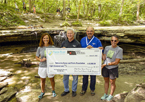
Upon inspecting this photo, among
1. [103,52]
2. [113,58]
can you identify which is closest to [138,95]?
[113,58]

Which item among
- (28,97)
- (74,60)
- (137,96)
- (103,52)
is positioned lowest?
(28,97)

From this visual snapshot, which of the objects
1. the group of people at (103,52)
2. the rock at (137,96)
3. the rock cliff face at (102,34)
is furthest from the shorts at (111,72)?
the rock cliff face at (102,34)

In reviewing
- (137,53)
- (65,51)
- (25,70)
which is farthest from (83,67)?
(137,53)

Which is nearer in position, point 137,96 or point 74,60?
point 137,96

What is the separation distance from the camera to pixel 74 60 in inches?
103

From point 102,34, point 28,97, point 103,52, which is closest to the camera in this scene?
point 103,52

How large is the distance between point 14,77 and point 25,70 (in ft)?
2.54

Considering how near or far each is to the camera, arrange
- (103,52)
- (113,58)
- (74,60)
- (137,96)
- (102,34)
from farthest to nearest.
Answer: (102,34)
(103,52)
(74,60)
(113,58)
(137,96)

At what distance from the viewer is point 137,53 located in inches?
308

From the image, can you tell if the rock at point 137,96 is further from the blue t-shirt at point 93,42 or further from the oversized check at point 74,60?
the blue t-shirt at point 93,42

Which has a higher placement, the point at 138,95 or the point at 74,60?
the point at 74,60

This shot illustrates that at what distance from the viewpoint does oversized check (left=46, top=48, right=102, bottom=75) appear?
257 cm

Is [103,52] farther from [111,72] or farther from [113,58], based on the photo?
[111,72]

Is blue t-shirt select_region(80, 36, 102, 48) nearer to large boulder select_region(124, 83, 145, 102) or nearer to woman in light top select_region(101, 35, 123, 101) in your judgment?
woman in light top select_region(101, 35, 123, 101)
